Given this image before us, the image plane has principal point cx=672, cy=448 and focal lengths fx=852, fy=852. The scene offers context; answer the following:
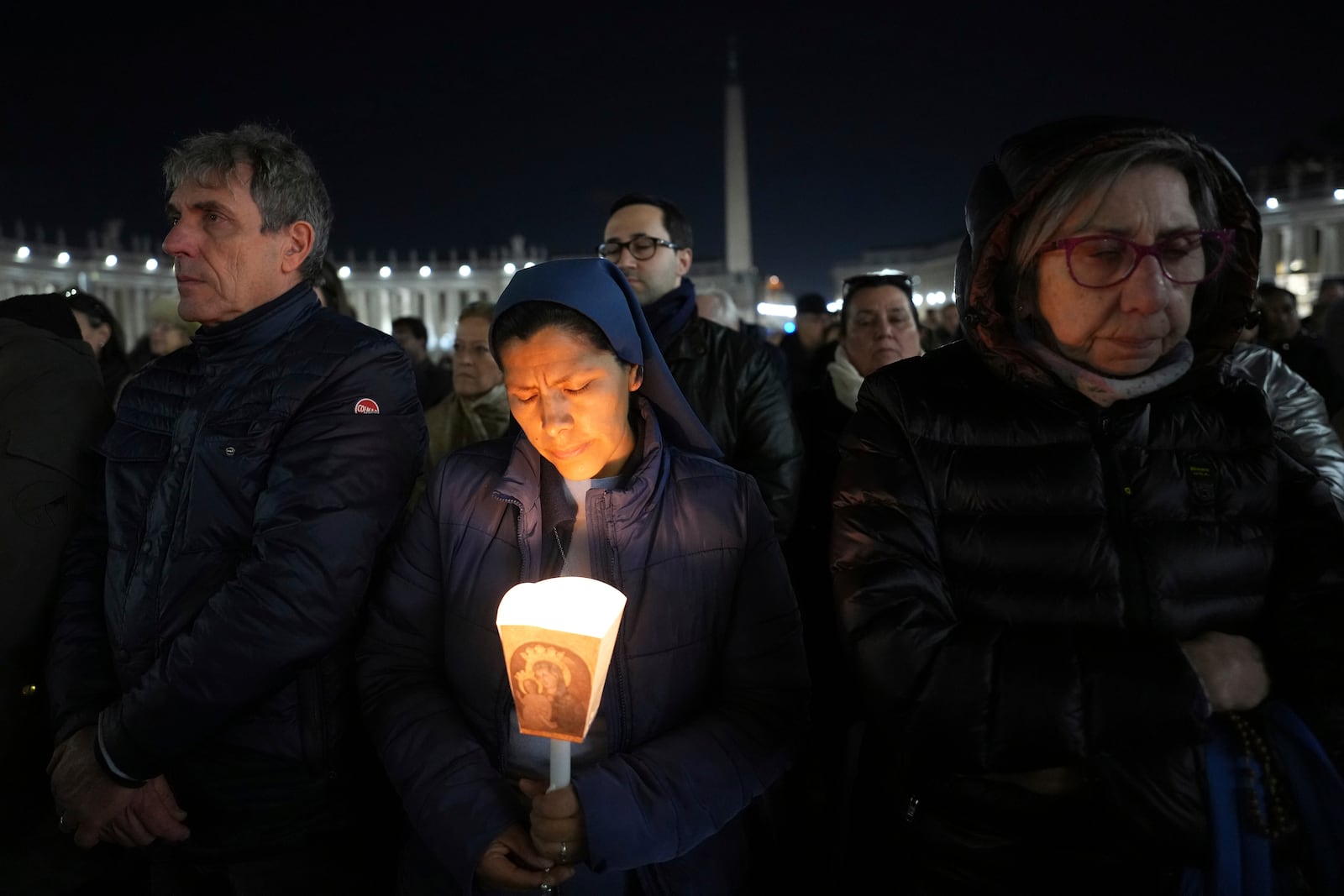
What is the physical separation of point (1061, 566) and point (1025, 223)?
0.77 metres

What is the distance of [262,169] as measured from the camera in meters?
2.61

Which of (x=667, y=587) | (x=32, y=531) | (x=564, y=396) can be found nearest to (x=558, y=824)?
(x=667, y=587)

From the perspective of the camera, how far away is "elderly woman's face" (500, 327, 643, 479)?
205cm

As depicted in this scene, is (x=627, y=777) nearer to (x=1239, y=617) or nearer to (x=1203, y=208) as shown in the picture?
(x=1239, y=617)

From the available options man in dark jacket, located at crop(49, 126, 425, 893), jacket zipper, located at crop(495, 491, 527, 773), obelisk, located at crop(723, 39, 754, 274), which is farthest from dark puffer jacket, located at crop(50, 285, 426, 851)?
obelisk, located at crop(723, 39, 754, 274)

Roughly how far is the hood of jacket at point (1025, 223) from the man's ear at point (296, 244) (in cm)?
201

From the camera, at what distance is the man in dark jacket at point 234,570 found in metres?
2.23

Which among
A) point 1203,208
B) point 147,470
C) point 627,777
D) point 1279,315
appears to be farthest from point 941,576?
point 1279,315

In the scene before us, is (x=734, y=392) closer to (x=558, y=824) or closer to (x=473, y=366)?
(x=473, y=366)

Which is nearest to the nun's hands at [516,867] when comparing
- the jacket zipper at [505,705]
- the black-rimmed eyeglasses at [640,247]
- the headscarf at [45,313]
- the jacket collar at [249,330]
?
the jacket zipper at [505,705]

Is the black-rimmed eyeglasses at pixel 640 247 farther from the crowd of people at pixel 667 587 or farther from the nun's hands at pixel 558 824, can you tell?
the nun's hands at pixel 558 824

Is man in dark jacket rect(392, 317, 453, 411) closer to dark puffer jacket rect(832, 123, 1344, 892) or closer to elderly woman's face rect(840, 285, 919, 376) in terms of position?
elderly woman's face rect(840, 285, 919, 376)

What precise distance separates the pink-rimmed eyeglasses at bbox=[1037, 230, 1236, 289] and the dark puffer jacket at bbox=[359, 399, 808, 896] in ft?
3.11

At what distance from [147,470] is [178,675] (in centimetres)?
64
